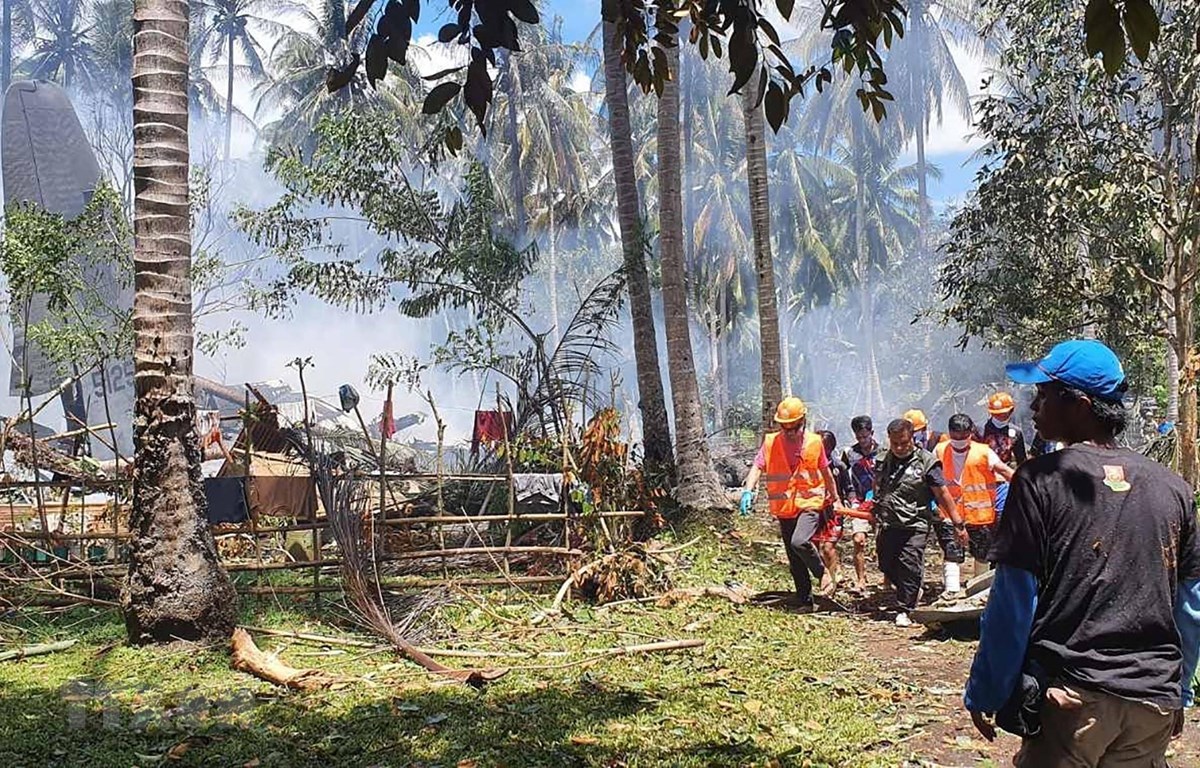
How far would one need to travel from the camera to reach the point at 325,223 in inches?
609

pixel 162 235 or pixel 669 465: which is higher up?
pixel 162 235

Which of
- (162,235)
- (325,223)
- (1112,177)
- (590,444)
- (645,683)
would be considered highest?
(325,223)

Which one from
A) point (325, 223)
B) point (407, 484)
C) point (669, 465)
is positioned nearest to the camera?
point (407, 484)

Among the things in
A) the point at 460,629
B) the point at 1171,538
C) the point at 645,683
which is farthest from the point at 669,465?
the point at 1171,538

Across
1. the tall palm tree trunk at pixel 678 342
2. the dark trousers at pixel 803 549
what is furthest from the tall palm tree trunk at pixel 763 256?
the dark trousers at pixel 803 549

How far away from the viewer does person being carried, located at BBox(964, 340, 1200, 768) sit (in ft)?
8.16

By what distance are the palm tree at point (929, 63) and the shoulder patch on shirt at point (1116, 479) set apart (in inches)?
1657

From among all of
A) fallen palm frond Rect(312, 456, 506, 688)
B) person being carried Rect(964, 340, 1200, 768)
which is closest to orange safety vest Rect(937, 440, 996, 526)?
fallen palm frond Rect(312, 456, 506, 688)

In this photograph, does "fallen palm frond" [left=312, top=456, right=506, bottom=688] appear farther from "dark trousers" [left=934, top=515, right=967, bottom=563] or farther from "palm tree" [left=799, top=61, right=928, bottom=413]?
"palm tree" [left=799, top=61, right=928, bottom=413]

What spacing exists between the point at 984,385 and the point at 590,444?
118ft

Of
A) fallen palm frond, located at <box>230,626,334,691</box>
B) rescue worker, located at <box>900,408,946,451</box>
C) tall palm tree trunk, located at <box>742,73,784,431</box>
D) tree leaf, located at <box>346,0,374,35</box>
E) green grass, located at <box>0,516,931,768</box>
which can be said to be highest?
tall palm tree trunk, located at <box>742,73,784,431</box>

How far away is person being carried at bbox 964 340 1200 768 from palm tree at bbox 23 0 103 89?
1874 inches

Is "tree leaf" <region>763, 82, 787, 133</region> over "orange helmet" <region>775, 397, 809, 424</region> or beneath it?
over

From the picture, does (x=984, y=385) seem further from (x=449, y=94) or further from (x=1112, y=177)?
(x=449, y=94)
